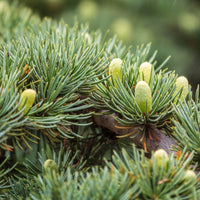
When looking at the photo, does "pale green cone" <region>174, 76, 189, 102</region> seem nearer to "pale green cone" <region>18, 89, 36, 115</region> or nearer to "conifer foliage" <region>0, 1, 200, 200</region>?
"conifer foliage" <region>0, 1, 200, 200</region>

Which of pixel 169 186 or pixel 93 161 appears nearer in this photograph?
pixel 169 186

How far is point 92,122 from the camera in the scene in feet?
0.91

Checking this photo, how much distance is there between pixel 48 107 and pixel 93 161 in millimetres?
95

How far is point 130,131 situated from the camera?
0.33m

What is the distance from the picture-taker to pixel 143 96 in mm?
303

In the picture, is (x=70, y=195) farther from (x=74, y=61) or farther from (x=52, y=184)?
(x=74, y=61)

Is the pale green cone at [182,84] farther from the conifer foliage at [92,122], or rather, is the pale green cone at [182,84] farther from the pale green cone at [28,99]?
the pale green cone at [28,99]

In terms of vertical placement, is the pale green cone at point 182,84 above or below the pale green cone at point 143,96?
above

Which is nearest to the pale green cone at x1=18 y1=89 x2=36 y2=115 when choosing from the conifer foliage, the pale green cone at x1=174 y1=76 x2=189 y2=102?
the conifer foliage

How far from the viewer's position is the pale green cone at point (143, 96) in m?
0.30

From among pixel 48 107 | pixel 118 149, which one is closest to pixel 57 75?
pixel 48 107

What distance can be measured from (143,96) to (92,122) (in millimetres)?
53

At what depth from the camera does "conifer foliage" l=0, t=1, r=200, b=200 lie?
0.25 m

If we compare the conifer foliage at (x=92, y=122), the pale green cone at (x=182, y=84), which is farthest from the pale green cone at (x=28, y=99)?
the pale green cone at (x=182, y=84)
